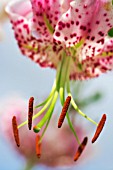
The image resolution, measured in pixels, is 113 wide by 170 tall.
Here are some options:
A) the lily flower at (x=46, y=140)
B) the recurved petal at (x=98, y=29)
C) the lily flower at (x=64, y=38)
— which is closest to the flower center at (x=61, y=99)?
the lily flower at (x=64, y=38)

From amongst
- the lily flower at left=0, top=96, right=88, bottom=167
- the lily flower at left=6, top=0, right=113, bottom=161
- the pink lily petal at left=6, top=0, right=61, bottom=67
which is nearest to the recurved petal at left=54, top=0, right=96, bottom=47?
the lily flower at left=6, top=0, right=113, bottom=161

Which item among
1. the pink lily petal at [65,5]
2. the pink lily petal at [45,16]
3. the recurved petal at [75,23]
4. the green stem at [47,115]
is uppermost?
the pink lily petal at [45,16]

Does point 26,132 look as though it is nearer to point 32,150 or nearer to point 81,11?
point 32,150

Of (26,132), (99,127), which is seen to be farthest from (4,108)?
(99,127)

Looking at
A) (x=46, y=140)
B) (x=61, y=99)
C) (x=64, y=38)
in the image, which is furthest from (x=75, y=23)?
(x=46, y=140)

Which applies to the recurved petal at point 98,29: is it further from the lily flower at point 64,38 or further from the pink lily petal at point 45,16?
the pink lily petal at point 45,16

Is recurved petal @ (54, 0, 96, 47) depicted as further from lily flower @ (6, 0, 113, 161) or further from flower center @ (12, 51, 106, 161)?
flower center @ (12, 51, 106, 161)

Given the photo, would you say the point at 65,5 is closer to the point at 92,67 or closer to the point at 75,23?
the point at 75,23
